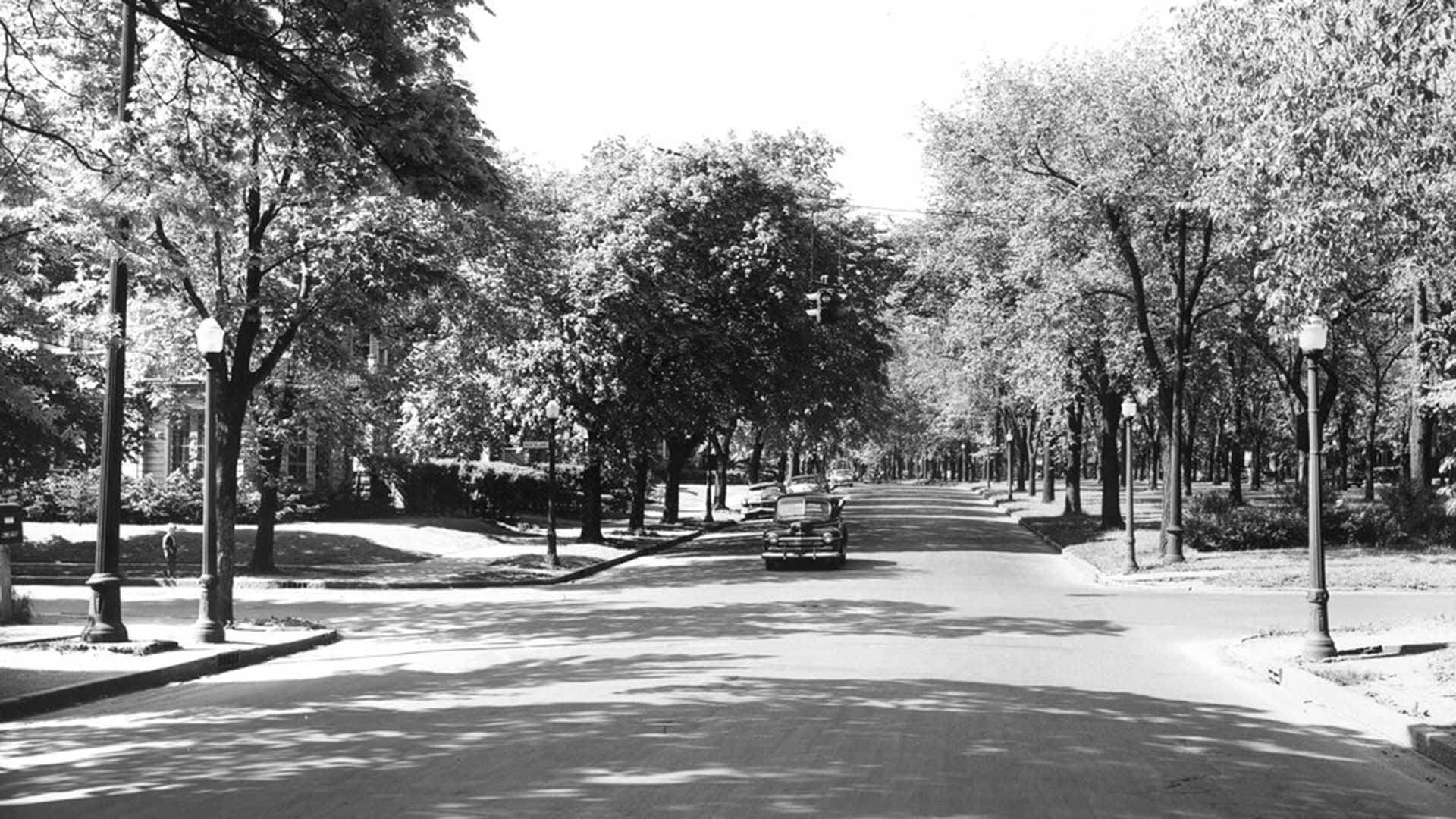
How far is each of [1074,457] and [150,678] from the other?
34.9 meters

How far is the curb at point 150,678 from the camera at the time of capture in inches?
435

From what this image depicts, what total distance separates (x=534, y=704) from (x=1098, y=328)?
24.9 metres

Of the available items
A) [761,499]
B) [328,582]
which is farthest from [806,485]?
[328,582]

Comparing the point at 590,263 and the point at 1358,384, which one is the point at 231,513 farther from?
the point at 1358,384

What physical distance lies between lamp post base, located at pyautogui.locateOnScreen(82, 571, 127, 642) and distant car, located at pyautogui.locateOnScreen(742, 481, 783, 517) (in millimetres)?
41731

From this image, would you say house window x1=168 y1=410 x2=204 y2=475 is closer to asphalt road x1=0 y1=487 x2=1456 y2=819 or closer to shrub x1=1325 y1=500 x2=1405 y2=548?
asphalt road x1=0 y1=487 x2=1456 y2=819

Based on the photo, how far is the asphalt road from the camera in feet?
24.2

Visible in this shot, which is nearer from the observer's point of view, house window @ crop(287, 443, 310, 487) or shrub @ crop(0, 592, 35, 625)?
shrub @ crop(0, 592, 35, 625)

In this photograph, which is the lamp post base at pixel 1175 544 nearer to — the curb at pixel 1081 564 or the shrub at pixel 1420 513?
the curb at pixel 1081 564

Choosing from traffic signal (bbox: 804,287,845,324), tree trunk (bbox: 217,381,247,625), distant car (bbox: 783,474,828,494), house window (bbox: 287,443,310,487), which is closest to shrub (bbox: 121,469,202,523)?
house window (bbox: 287,443,310,487)

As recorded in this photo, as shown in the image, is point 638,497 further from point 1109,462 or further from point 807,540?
point 1109,462

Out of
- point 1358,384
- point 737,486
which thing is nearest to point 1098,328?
point 1358,384

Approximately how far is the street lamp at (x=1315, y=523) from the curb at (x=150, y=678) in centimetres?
1229

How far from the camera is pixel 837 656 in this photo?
14.0 meters
